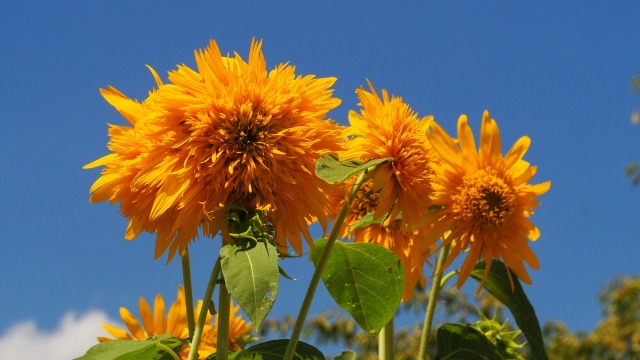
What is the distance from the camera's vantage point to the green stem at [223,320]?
1272 millimetres

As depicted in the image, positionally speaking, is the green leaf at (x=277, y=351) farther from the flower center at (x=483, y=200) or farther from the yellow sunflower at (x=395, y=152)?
the flower center at (x=483, y=200)

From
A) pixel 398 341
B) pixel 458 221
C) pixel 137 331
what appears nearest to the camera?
pixel 458 221

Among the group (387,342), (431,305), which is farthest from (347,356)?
(431,305)

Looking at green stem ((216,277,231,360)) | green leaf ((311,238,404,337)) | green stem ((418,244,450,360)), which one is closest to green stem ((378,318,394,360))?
green stem ((418,244,450,360))

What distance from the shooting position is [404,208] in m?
1.47

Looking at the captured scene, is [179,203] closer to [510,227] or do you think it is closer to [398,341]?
[510,227]

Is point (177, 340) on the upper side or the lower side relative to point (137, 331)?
lower

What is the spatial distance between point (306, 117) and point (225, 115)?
0.42ft

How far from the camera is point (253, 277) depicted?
3.68 feet

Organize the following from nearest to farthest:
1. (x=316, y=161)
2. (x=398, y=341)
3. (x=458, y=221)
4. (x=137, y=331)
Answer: (x=316, y=161) → (x=458, y=221) → (x=137, y=331) → (x=398, y=341)

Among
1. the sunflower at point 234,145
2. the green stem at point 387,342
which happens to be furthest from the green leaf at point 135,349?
the green stem at point 387,342

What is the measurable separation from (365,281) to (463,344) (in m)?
0.53

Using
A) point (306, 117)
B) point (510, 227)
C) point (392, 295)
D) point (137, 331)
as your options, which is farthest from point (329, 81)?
point (137, 331)

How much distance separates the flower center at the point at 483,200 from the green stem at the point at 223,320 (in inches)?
30.2
